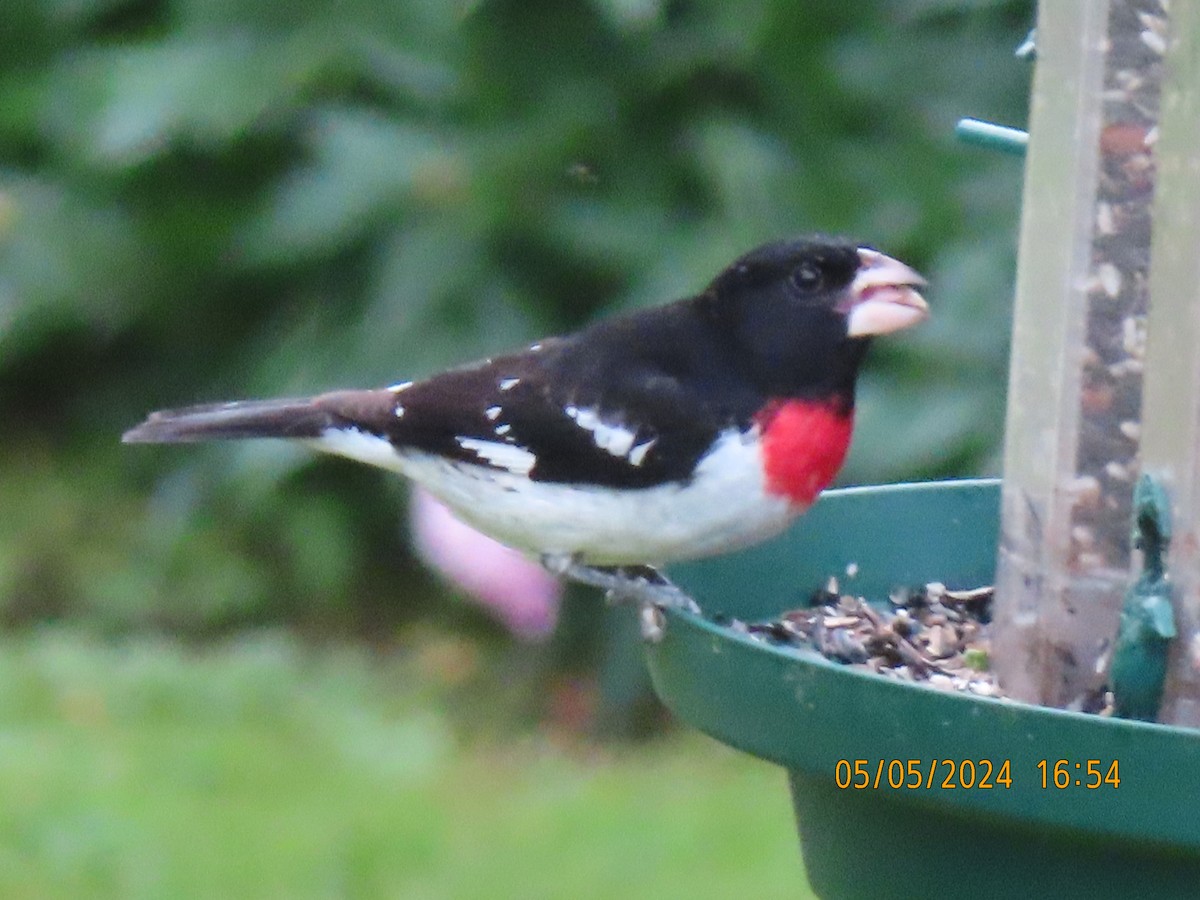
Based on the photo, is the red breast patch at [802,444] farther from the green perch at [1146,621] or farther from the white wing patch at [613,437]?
the green perch at [1146,621]

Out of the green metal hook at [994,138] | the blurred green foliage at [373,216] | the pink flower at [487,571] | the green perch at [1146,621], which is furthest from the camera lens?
the pink flower at [487,571]

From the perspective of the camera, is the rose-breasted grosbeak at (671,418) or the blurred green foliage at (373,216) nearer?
the rose-breasted grosbeak at (671,418)

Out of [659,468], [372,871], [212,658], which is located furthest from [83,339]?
[659,468]

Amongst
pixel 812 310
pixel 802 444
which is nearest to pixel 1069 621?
pixel 802 444

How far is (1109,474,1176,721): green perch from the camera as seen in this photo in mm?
2111

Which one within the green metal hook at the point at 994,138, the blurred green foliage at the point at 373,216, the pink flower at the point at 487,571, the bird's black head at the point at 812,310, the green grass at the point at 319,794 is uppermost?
the green metal hook at the point at 994,138

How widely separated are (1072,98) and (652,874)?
2.57 metres

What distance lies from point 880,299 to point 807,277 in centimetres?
11

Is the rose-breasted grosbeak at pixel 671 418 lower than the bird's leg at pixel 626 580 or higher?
higher

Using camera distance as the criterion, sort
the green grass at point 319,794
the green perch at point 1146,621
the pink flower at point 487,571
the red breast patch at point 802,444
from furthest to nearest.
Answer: the pink flower at point 487,571, the green grass at point 319,794, the red breast patch at point 802,444, the green perch at point 1146,621

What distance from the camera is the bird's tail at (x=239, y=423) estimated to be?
312 cm

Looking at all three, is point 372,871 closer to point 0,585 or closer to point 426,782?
point 426,782
